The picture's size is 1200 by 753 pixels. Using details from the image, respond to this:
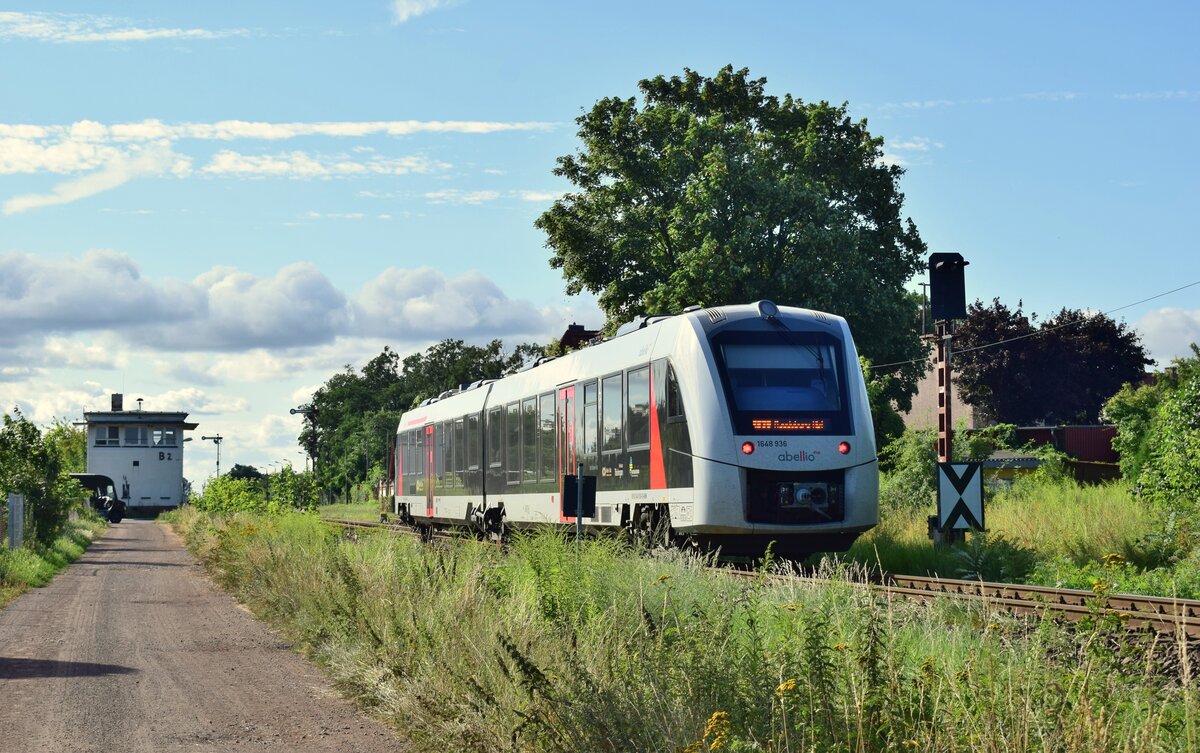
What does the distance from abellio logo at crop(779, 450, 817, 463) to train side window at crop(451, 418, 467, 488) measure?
525 inches

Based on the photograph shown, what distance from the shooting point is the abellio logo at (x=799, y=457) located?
655 inches

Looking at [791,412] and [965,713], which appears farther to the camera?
[791,412]

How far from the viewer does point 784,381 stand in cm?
1716

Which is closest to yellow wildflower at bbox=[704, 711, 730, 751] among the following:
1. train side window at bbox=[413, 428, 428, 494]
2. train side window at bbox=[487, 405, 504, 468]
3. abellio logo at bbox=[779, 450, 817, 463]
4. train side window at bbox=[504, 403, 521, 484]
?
abellio logo at bbox=[779, 450, 817, 463]

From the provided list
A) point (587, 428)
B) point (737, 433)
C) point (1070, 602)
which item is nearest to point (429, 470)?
point (587, 428)

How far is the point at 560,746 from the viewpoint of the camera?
6.55 meters

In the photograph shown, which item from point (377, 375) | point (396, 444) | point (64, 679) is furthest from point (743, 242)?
point (377, 375)

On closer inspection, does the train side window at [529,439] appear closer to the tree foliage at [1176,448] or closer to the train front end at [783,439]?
the train front end at [783,439]

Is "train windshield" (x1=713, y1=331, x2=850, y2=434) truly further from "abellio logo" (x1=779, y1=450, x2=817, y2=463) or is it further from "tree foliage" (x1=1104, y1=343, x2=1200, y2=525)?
"tree foliage" (x1=1104, y1=343, x2=1200, y2=525)

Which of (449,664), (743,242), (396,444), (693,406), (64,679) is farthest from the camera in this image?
(743,242)

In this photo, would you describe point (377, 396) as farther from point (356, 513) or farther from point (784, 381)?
point (784, 381)

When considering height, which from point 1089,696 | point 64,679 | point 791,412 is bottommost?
point 64,679

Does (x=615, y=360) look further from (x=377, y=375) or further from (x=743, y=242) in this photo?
(x=377, y=375)

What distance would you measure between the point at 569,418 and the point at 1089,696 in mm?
15977
